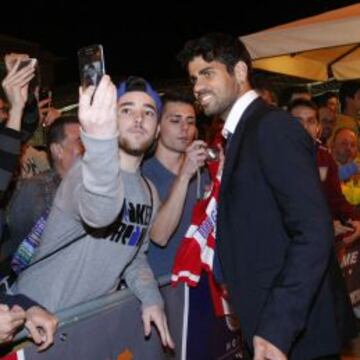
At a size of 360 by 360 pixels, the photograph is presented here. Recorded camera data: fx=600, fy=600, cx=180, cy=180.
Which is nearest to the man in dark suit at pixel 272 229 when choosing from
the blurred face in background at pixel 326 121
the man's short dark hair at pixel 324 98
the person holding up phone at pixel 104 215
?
the person holding up phone at pixel 104 215

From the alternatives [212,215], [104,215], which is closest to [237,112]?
[104,215]

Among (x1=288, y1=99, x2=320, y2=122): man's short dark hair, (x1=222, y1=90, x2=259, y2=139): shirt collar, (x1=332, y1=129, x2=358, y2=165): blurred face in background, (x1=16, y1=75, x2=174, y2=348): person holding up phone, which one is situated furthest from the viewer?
(x1=332, y1=129, x2=358, y2=165): blurred face in background

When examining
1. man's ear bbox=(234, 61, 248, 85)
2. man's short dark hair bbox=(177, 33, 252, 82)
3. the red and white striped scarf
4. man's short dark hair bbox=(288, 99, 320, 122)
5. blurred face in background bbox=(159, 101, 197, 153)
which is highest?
man's short dark hair bbox=(177, 33, 252, 82)

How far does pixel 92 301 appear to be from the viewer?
273 centimetres

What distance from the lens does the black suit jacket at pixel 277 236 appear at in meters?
2.25

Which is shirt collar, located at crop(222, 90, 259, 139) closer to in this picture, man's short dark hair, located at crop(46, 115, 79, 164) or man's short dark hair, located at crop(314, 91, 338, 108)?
man's short dark hair, located at crop(46, 115, 79, 164)

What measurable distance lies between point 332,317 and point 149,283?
0.97 m

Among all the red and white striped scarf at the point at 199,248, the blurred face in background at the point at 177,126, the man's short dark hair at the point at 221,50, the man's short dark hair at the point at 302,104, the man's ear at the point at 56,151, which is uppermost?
the man's short dark hair at the point at 221,50

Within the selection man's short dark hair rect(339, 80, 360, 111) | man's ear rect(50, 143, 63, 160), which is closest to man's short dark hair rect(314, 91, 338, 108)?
man's short dark hair rect(339, 80, 360, 111)

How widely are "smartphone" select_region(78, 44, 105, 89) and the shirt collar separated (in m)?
0.73

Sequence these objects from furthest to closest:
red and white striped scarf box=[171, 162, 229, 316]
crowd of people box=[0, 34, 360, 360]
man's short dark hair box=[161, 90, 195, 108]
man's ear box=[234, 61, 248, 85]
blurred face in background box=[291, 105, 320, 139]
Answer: blurred face in background box=[291, 105, 320, 139], man's short dark hair box=[161, 90, 195, 108], red and white striped scarf box=[171, 162, 229, 316], man's ear box=[234, 61, 248, 85], crowd of people box=[0, 34, 360, 360]

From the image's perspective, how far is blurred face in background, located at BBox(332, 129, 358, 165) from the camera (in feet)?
20.8

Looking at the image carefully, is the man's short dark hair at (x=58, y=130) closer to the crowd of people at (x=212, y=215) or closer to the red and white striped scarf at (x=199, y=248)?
the crowd of people at (x=212, y=215)

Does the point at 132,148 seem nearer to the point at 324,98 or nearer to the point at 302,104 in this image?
the point at 302,104
